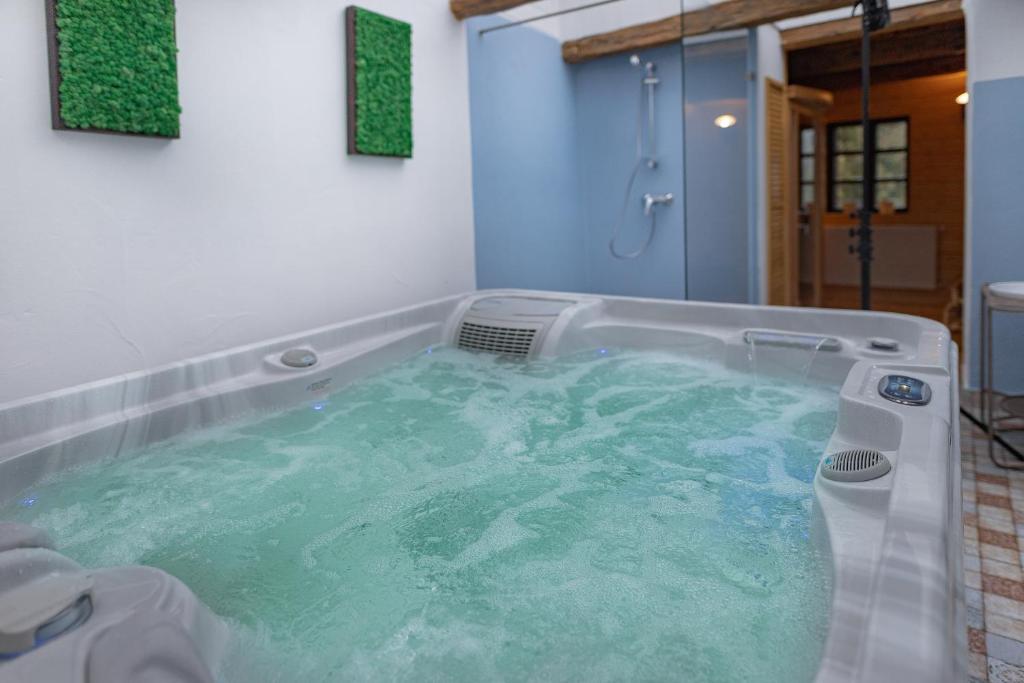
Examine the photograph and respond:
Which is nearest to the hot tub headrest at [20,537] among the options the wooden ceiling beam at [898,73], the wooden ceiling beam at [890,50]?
the wooden ceiling beam at [890,50]

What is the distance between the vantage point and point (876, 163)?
7594mm

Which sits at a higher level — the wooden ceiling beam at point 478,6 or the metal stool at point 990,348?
the wooden ceiling beam at point 478,6

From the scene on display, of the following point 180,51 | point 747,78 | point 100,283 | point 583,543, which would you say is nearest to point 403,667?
point 583,543

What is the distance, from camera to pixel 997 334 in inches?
125

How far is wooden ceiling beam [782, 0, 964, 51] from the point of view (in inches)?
139

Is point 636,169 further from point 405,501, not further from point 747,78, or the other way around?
point 405,501

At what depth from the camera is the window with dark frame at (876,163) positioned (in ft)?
24.4

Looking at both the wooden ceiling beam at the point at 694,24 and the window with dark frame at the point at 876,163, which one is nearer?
the wooden ceiling beam at the point at 694,24

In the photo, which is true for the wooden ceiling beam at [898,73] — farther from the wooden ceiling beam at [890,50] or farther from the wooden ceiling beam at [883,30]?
the wooden ceiling beam at [883,30]

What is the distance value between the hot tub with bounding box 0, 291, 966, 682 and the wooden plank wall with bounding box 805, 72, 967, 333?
5.35 meters

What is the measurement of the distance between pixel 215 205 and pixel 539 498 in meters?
1.39

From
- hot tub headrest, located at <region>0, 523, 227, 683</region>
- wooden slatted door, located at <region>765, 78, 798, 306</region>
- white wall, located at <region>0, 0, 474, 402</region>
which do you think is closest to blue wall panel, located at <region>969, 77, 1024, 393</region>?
wooden slatted door, located at <region>765, 78, 798, 306</region>

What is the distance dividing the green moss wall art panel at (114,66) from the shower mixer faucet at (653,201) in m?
2.72

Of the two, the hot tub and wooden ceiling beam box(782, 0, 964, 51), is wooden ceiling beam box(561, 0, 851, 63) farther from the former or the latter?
the hot tub
